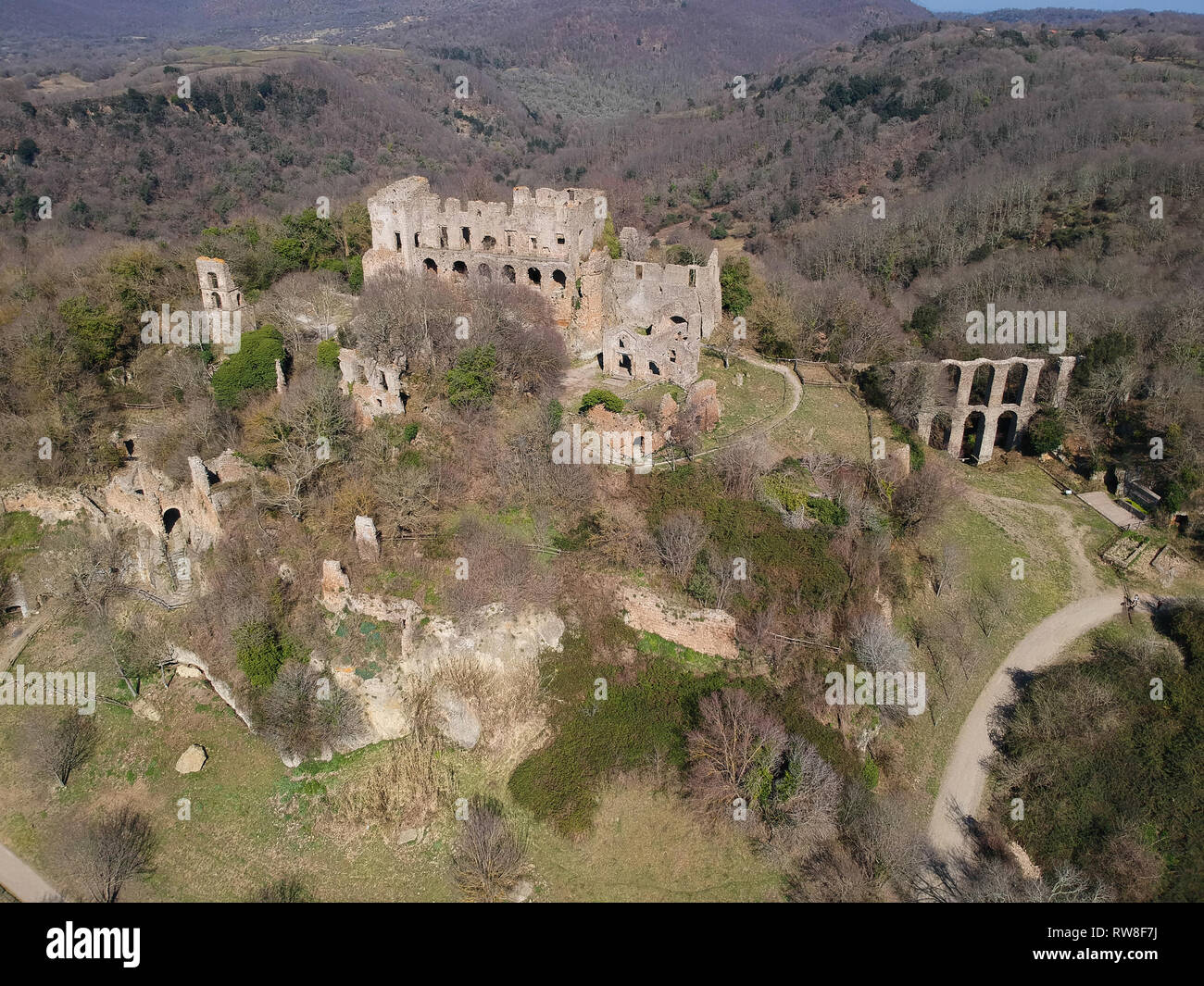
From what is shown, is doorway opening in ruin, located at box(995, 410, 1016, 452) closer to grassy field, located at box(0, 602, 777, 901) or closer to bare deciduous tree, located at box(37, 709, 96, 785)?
grassy field, located at box(0, 602, 777, 901)

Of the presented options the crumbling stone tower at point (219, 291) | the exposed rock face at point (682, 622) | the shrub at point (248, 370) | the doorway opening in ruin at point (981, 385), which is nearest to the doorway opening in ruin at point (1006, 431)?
the doorway opening in ruin at point (981, 385)

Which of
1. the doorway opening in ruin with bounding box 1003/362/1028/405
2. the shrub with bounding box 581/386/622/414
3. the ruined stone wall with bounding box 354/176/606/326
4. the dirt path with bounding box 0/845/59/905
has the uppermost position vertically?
the ruined stone wall with bounding box 354/176/606/326

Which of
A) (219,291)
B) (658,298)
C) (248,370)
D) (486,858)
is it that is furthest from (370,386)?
(486,858)

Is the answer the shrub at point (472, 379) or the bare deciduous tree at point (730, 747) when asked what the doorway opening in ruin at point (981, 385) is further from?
the shrub at point (472, 379)

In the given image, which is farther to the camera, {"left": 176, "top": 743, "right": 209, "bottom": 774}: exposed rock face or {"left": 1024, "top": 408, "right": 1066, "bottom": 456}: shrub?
{"left": 1024, "top": 408, "right": 1066, "bottom": 456}: shrub

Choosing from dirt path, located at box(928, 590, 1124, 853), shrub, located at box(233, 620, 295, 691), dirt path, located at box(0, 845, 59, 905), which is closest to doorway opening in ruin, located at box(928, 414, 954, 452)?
dirt path, located at box(928, 590, 1124, 853)

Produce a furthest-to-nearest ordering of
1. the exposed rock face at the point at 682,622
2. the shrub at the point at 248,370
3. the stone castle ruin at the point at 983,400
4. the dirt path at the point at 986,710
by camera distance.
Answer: the stone castle ruin at the point at 983,400 < the shrub at the point at 248,370 < the exposed rock face at the point at 682,622 < the dirt path at the point at 986,710

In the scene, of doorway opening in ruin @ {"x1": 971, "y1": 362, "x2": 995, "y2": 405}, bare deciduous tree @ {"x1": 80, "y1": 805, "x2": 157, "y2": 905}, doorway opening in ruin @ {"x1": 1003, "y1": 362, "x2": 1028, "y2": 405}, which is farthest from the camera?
doorway opening in ruin @ {"x1": 1003, "y1": 362, "x2": 1028, "y2": 405}

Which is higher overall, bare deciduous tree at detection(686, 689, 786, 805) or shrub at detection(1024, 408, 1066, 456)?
shrub at detection(1024, 408, 1066, 456)
